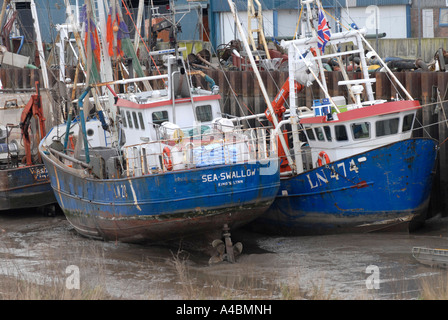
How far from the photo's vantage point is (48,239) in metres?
18.7

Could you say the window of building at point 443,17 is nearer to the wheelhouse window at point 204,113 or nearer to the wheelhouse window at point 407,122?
the wheelhouse window at point 407,122

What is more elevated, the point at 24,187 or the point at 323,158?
the point at 323,158

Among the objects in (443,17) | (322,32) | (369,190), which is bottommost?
(369,190)

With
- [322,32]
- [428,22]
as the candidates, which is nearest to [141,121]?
[322,32]

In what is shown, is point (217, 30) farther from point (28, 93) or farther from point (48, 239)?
point (48, 239)

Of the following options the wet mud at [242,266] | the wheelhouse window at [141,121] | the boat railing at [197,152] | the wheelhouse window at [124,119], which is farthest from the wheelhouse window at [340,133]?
the wheelhouse window at [124,119]

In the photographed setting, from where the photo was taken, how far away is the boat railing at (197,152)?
15633 millimetres

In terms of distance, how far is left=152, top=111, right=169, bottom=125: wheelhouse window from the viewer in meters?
17.5

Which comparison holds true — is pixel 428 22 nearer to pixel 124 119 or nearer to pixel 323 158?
pixel 323 158

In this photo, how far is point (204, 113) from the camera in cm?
1798

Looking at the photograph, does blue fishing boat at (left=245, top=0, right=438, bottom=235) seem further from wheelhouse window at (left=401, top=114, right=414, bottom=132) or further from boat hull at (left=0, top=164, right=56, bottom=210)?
boat hull at (left=0, top=164, right=56, bottom=210)

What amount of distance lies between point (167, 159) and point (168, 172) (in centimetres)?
49
